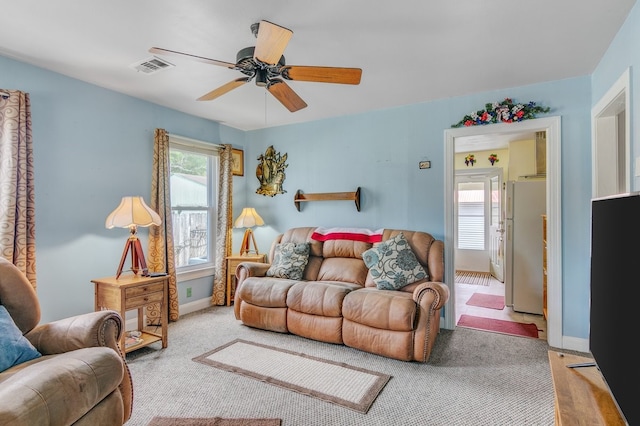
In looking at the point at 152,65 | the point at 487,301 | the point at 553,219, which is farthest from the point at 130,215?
the point at 487,301

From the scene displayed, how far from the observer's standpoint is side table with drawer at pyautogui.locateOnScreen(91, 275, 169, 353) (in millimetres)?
2778

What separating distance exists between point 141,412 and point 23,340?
0.78m

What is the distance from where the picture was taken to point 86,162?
125 inches

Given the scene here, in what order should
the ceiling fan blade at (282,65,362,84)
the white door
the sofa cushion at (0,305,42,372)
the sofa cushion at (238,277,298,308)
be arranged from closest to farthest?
the sofa cushion at (0,305,42,372) → the ceiling fan blade at (282,65,362,84) → the sofa cushion at (238,277,298,308) → the white door

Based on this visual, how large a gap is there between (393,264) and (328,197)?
139cm

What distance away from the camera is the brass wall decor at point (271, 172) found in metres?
4.78

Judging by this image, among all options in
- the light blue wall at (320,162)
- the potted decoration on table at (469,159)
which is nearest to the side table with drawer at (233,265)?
the light blue wall at (320,162)

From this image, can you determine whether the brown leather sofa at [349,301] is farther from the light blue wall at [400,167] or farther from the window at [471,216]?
the window at [471,216]

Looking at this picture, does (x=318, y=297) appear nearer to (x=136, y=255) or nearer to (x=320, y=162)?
(x=136, y=255)

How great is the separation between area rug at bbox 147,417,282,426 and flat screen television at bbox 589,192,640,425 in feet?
5.32

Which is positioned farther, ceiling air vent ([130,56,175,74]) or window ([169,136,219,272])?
window ([169,136,219,272])

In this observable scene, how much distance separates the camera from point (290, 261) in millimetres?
3791

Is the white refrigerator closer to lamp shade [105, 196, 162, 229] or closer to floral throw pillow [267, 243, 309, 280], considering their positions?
floral throw pillow [267, 243, 309, 280]

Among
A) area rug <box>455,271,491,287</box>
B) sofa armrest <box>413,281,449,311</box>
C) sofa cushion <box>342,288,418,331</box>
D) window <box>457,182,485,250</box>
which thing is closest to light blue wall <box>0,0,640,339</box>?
sofa armrest <box>413,281,449,311</box>
